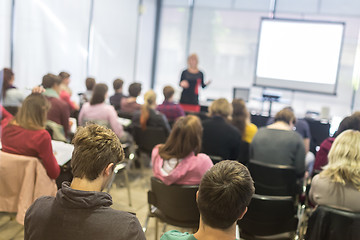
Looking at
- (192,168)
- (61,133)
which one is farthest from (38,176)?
(192,168)

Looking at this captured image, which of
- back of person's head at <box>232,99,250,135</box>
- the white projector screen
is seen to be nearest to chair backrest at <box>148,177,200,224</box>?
back of person's head at <box>232,99,250,135</box>

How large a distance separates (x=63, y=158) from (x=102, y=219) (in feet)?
4.98

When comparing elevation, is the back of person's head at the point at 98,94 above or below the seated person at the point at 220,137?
above

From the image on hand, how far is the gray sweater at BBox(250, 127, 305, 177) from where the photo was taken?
3.40 m

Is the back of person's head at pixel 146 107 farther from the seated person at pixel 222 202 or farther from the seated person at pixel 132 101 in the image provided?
the seated person at pixel 222 202

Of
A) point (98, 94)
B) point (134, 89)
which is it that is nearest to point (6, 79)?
point (98, 94)

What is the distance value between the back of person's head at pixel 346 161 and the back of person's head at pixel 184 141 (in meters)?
0.89

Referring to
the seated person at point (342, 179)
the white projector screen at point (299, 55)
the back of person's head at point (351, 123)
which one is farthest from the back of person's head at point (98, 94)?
the white projector screen at point (299, 55)

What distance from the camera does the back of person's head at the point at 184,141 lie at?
8.98 feet

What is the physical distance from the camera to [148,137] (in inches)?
179

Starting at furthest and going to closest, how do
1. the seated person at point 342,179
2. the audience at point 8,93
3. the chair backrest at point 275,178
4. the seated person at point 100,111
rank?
the audience at point 8,93 < the seated person at point 100,111 < the chair backrest at point 275,178 < the seated person at point 342,179

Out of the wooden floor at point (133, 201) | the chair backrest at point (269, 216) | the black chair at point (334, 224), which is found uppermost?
the black chair at point (334, 224)

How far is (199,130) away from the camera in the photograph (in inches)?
111

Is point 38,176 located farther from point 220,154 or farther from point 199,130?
point 220,154
